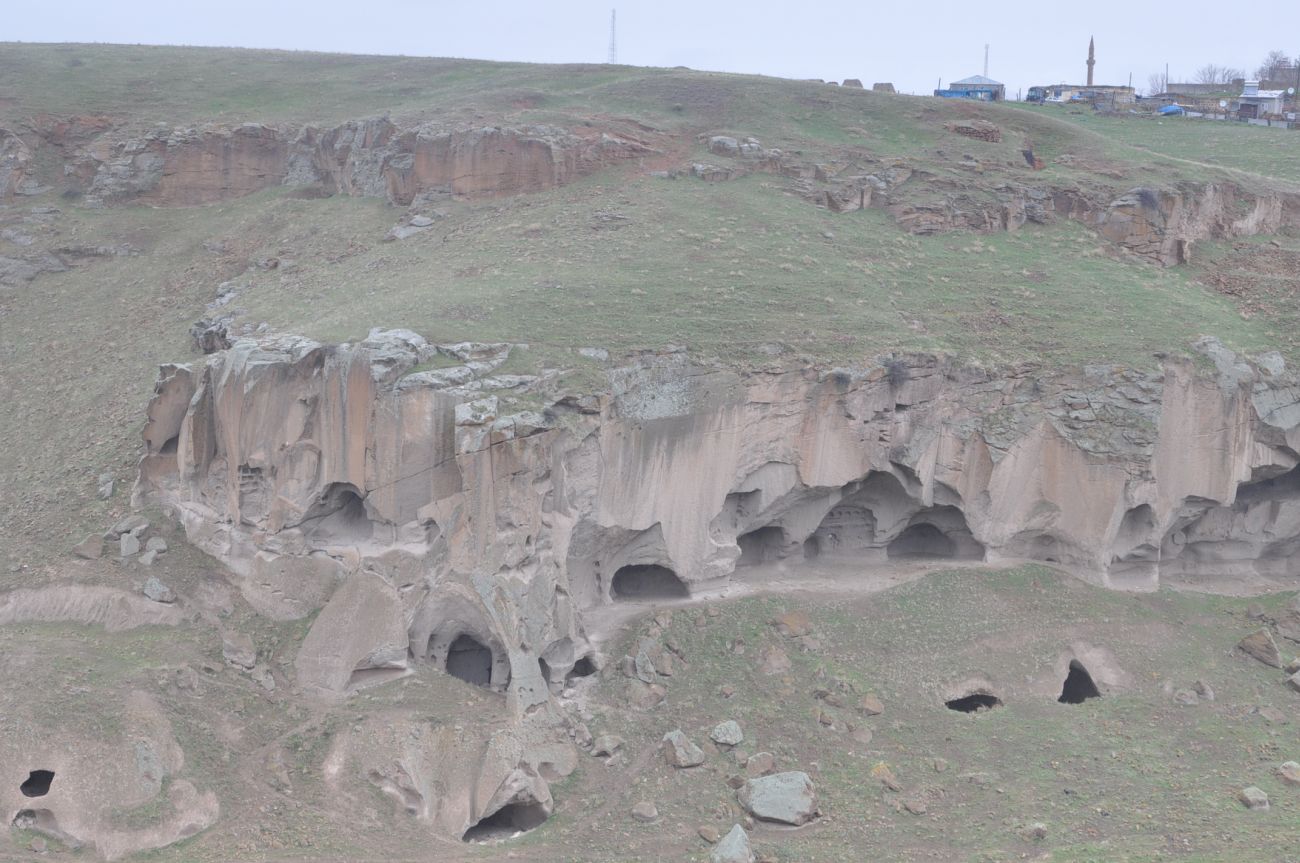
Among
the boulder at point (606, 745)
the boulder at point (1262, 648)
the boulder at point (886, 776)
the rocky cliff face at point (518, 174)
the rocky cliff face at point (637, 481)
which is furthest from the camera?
the rocky cliff face at point (518, 174)

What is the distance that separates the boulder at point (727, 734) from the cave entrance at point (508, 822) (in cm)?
349

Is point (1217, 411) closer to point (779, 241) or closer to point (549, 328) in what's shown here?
point (779, 241)

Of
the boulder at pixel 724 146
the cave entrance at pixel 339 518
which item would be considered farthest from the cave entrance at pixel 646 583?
the boulder at pixel 724 146

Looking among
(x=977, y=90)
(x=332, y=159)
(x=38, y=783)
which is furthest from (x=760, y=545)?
(x=977, y=90)

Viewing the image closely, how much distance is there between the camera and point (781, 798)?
813 inches

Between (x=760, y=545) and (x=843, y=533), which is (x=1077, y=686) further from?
(x=760, y=545)

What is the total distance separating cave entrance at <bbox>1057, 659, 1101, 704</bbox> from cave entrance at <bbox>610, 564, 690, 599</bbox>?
8340mm

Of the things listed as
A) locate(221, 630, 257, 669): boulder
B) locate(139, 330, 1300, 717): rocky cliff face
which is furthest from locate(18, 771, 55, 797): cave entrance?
locate(139, 330, 1300, 717): rocky cliff face

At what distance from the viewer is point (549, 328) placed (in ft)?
84.6

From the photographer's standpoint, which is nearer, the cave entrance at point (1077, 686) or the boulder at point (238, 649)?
the boulder at point (238, 649)

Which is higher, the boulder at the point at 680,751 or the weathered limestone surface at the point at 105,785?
the weathered limestone surface at the point at 105,785

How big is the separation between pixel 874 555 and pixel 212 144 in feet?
85.8

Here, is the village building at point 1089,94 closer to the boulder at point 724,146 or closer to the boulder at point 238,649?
the boulder at point 724,146

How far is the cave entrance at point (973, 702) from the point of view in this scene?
2467 cm
